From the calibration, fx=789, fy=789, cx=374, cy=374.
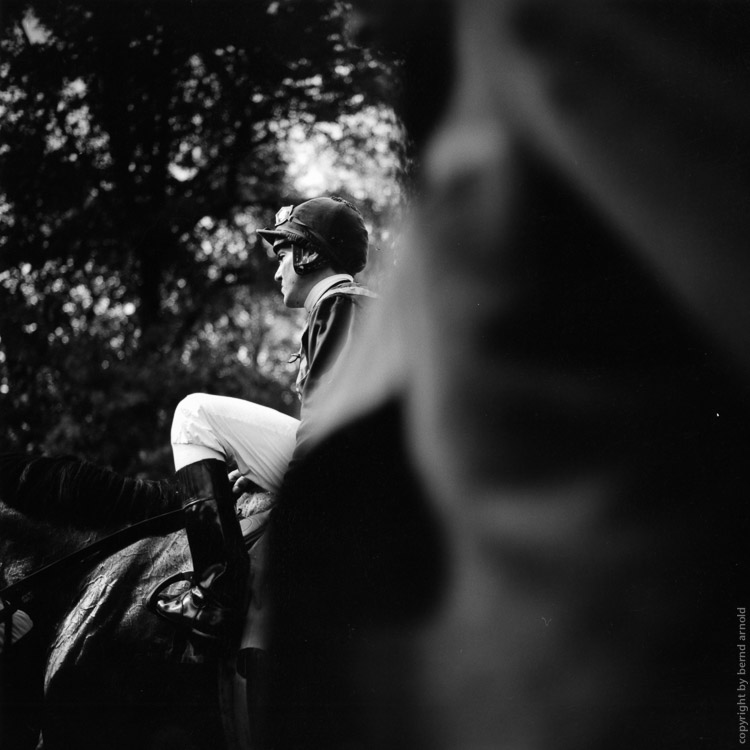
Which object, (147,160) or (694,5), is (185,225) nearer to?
(147,160)

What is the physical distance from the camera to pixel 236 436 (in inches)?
84.8

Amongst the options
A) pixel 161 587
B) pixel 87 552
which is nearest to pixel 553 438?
pixel 161 587

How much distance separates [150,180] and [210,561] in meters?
1.91

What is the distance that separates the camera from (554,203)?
2.13 metres

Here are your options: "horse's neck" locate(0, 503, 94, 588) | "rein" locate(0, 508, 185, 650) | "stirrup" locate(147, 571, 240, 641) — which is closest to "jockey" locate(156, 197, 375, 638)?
"stirrup" locate(147, 571, 240, 641)

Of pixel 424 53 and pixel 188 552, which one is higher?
pixel 424 53

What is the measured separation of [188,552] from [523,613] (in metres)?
0.93

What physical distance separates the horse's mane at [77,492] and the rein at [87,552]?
88 millimetres

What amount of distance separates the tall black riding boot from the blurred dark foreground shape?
12 centimetres

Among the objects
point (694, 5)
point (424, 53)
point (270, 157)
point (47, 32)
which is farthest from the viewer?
point (270, 157)

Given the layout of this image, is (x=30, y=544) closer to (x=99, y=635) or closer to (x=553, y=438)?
(x=99, y=635)

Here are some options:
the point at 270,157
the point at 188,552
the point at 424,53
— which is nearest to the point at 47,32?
the point at 270,157

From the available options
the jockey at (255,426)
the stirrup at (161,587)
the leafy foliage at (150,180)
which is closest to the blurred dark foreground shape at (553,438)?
the jockey at (255,426)

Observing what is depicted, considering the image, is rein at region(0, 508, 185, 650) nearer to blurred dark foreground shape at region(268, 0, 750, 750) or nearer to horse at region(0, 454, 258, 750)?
horse at region(0, 454, 258, 750)
